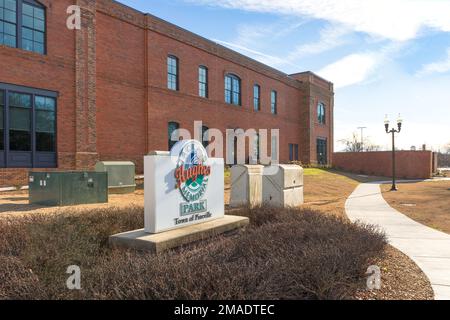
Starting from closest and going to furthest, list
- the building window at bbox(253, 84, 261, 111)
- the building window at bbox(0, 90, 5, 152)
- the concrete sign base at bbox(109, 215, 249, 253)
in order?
the concrete sign base at bbox(109, 215, 249, 253)
the building window at bbox(0, 90, 5, 152)
the building window at bbox(253, 84, 261, 111)

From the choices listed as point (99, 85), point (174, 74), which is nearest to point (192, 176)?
point (99, 85)

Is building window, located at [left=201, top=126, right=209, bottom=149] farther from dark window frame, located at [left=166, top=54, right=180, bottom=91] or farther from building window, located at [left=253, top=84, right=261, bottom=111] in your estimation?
building window, located at [left=253, top=84, right=261, bottom=111]

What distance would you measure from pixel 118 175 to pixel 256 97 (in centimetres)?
2182

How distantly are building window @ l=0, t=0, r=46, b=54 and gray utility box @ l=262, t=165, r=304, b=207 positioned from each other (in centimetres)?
1293

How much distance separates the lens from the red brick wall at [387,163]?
124 feet

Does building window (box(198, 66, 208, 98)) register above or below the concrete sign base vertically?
above

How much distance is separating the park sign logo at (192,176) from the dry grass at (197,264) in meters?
0.97

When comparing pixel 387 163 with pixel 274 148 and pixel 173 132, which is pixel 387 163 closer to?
pixel 274 148

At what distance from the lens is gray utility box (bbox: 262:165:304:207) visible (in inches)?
528

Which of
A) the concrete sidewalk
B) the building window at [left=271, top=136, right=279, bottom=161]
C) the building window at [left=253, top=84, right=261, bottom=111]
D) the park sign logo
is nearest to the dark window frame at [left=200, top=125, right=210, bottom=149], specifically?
the building window at [left=253, top=84, right=261, bottom=111]

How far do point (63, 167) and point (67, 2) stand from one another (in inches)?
334

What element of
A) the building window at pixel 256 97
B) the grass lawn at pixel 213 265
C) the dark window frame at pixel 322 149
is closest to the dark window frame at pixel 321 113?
the dark window frame at pixel 322 149

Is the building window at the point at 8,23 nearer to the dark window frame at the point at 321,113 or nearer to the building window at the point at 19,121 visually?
the building window at the point at 19,121
